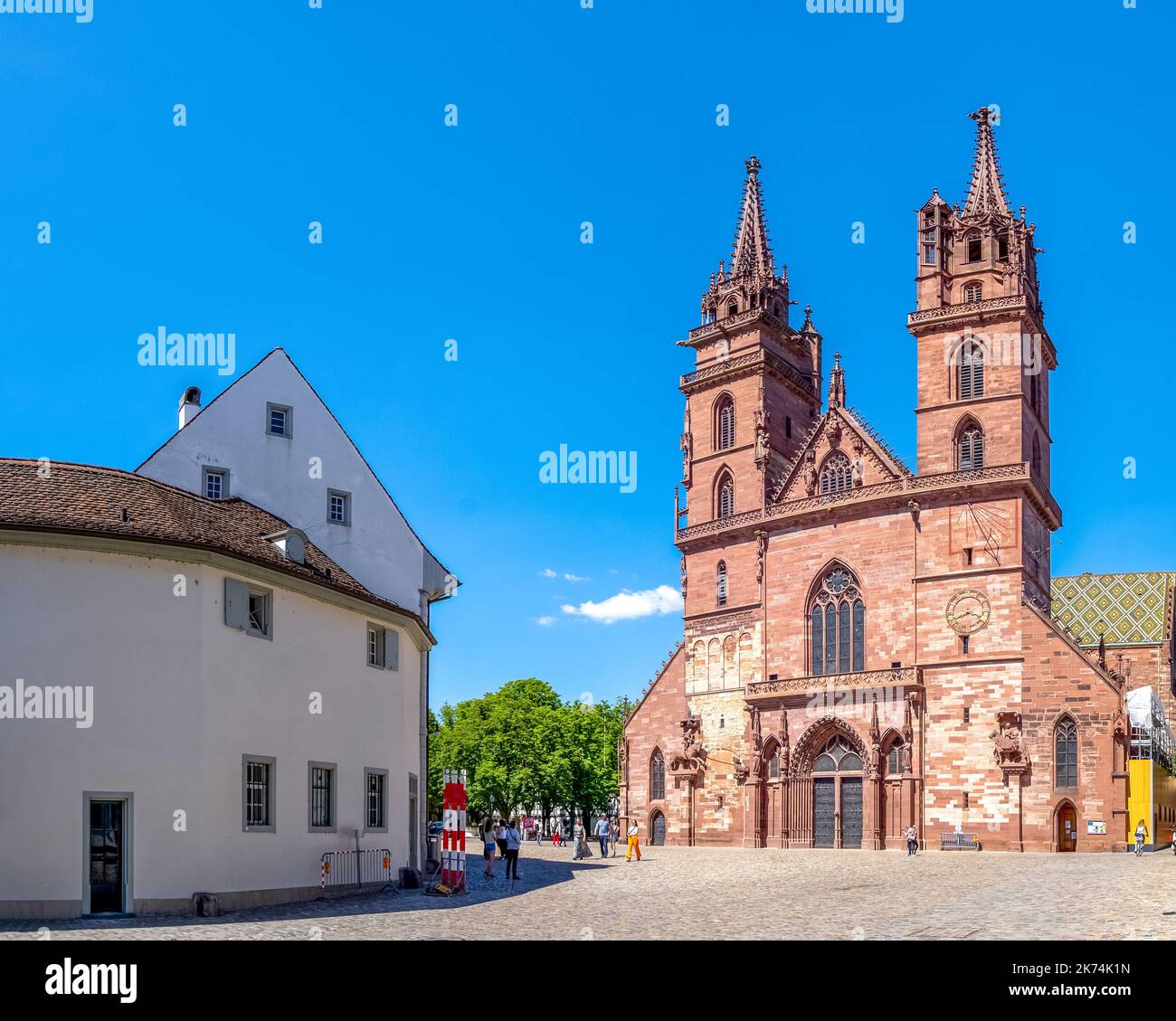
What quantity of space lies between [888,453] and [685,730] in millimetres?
15503

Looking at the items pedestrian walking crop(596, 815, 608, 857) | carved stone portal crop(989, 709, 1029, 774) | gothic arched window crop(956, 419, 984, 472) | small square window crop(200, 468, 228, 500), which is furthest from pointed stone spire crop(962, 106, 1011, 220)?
small square window crop(200, 468, 228, 500)

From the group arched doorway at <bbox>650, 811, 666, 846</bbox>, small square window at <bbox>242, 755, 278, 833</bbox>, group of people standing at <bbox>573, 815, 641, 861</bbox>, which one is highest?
small square window at <bbox>242, 755, 278, 833</bbox>

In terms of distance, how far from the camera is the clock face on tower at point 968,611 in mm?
56188

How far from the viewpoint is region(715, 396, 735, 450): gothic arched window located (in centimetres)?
6838

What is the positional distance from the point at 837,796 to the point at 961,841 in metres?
6.10

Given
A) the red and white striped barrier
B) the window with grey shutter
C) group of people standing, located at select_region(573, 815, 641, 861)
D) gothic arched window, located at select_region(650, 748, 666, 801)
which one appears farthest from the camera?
gothic arched window, located at select_region(650, 748, 666, 801)

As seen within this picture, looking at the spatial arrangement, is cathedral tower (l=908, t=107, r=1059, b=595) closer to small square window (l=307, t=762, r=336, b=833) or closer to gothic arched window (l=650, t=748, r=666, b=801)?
gothic arched window (l=650, t=748, r=666, b=801)

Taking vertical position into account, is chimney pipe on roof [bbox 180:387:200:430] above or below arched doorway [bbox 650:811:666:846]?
above

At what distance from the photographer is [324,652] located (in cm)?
2955

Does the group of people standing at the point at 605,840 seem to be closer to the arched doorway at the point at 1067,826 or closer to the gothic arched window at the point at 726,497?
the arched doorway at the point at 1067,826

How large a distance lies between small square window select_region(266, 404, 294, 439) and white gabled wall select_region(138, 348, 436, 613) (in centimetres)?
11

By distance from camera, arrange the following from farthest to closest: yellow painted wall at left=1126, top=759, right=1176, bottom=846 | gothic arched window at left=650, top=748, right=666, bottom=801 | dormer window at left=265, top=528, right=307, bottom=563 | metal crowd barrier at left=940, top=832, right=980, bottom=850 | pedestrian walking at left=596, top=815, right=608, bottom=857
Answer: gothic arched window at left=650, top=748, right=666, bottom=801, metal crowd barrier at left=940, top=832, right=980, bottom=850, pedestrian walking at left=596, top=815, right=608, bottom=857, yellow painted wall at left=1126, top=759, right=1176, bottom=846, dormer window at left=265, top=528, right=307, bottom=563
